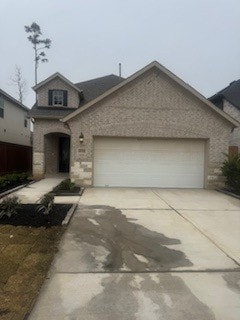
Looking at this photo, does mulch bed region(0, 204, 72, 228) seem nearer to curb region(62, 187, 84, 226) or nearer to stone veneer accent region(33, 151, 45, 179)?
curb region(62, 187, 84, 226)

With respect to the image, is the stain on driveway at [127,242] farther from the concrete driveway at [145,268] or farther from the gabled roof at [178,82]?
the gabled roof at [178,82]

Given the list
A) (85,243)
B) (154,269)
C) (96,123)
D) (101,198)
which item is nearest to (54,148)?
(96,123)

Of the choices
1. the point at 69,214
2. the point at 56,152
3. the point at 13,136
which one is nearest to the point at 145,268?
the point at 69,214

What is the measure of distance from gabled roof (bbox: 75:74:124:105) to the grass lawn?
16579 millimetres

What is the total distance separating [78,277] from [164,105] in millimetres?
12222

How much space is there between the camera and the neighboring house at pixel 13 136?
1839 centimetres

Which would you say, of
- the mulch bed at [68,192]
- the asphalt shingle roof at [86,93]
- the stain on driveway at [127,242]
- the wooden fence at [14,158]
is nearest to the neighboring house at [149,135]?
the mulch bed at [68,192]

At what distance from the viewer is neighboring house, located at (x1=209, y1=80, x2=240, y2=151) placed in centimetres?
2028

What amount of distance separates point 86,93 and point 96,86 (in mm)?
1608

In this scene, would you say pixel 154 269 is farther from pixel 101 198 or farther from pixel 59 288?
pixel 101 198

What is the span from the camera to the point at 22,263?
5418 mm

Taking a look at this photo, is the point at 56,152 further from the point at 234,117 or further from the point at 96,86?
the point at 234,117

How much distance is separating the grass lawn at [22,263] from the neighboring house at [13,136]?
10950 mm

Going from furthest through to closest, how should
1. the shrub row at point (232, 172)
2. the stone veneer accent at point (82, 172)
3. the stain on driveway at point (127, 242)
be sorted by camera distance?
1. the stone veneer accent at point (82, 172)
2. the shrub row at point (232, 172)
3. the stain on driveway at point (127, 242)
